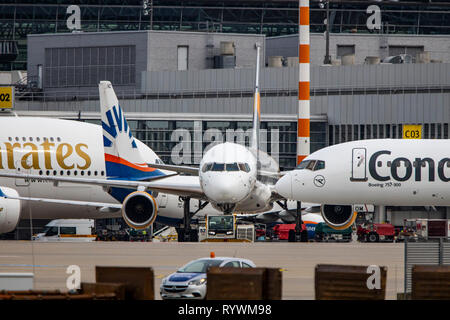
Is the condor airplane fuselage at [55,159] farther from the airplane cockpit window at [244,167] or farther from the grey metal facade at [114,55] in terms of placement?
the grey metal facade at [114,55]

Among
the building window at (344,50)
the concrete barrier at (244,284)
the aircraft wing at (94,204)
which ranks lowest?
the aircraft wing at (94,204)

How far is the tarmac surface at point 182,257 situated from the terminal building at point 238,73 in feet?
93.7

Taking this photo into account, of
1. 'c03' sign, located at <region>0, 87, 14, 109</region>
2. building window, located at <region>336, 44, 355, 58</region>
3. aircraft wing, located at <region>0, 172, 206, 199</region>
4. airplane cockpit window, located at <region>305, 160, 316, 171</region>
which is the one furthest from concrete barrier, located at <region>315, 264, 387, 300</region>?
building window, located at <region>336, 44, 355, 58</region>

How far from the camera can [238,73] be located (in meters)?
84.4

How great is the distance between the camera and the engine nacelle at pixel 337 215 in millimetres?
50188

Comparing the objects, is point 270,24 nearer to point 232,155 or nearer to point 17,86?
point 17,86

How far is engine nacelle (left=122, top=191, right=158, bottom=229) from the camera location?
167 ft

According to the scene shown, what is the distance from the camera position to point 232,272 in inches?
917

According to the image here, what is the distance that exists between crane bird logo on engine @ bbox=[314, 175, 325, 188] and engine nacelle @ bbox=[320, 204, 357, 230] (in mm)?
2364

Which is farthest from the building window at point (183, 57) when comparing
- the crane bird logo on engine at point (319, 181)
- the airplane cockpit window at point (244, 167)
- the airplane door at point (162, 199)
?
the crane bird logo on engine at point (319, 181)

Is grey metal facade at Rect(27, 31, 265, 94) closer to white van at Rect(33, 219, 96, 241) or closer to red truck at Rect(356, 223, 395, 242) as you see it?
white van at Rect(33, 219, 96, 241)

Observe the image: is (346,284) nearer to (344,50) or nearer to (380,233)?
(380,233)

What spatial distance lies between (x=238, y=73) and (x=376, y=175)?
124 ft

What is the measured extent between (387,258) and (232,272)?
18.0m
